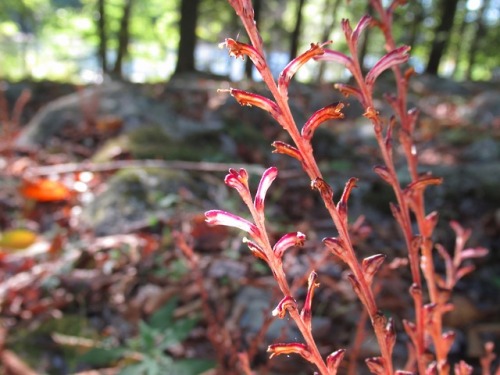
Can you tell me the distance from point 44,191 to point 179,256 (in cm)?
126

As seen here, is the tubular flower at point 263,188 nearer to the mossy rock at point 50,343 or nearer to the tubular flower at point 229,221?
the tubular flower at point 229,221

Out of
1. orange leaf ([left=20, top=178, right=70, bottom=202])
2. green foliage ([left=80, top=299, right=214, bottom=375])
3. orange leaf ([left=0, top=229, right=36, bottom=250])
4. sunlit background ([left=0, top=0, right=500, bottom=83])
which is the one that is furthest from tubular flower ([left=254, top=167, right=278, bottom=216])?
sunlit background ([left=0, top=0, right=500, bottom=83])

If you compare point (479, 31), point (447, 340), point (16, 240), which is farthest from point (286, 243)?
point (479, 31)

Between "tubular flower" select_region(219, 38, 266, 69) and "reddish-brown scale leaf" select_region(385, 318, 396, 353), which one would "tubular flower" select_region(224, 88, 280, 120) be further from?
"reddish-brown scale leaf" select_region(385, 318, 396, 353)

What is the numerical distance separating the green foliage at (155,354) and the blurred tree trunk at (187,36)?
12.1m

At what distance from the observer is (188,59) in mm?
13234

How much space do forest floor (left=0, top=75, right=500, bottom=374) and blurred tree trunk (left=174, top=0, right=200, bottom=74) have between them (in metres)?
8.82

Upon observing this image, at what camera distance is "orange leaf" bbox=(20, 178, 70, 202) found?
2.96 m

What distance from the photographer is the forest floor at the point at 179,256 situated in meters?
1.70

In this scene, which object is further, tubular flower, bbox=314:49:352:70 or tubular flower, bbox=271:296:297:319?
tubular flower, bbox=314:49:352:70

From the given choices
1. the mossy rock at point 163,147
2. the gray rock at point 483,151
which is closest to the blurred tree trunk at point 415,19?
the gray rock at point 483,151

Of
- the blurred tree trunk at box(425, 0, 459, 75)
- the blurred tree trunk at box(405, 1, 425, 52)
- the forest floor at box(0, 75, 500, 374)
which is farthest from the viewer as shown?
the blurred tree trunk at box(405, 1, 425, 52)

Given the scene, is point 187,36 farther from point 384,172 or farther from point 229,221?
point 229,221

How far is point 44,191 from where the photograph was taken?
9.82ft
